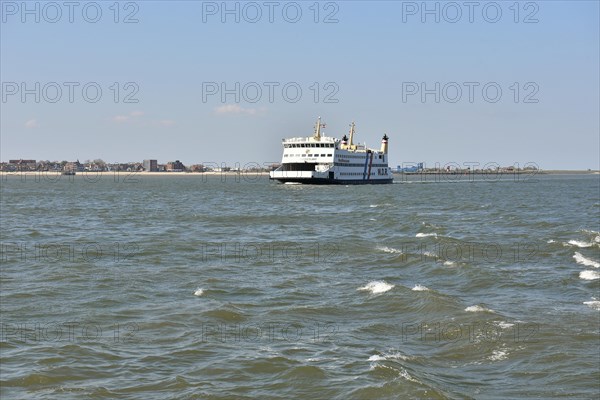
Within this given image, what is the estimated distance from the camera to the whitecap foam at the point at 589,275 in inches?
866

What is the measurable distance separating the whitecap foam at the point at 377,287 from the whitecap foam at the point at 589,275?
6.52m

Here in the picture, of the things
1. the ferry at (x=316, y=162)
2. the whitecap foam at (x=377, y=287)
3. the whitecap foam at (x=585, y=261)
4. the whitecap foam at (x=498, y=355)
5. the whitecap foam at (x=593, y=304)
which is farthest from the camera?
the ferry at (x=316, y=162)

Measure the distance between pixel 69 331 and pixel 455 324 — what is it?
8.66 meters

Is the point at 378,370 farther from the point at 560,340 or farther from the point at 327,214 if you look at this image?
the point at 327,214

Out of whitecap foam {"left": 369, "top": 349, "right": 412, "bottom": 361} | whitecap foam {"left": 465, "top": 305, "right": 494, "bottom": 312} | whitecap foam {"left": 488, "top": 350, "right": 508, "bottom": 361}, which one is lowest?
whitecap foam {"left": 488, "top": 350, "right": 508, "bottom": 361}

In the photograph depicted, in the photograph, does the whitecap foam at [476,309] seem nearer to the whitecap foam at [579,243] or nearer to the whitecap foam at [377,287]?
the whitecap foam at [377,287]

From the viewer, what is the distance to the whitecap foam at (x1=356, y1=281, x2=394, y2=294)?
20.0 m

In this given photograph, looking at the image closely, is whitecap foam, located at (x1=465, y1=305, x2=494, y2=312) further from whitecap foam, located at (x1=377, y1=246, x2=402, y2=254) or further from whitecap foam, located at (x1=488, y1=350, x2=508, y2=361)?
whitecap foam, located at (x1=377, y1=246, x2=402, y2=254)

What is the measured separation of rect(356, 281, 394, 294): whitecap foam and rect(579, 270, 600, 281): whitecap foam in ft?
21.4

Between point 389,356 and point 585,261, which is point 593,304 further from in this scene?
point 585,261

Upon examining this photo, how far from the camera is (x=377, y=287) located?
20391mm

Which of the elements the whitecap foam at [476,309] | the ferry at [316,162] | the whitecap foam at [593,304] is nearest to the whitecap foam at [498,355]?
the whitecap foam at [476,309]

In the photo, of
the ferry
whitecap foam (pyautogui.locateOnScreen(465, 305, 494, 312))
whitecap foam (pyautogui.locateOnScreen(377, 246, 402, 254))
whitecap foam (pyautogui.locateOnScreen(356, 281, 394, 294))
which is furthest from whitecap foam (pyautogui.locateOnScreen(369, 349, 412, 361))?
the ferry

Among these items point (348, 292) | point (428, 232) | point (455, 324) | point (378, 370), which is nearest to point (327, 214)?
point (428, 232)
